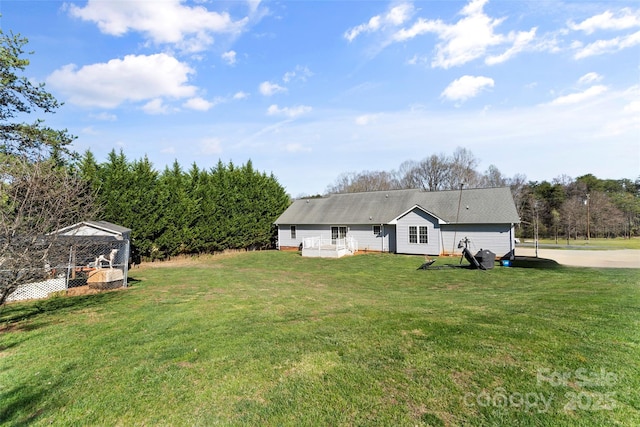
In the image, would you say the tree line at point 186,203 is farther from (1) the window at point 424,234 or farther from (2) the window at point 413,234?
(1) the window at point 424,234

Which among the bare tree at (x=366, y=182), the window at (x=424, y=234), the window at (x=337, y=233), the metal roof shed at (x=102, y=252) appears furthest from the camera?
the bare tree at (x=366, y=182)

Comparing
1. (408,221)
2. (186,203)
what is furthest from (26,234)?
(408,221)

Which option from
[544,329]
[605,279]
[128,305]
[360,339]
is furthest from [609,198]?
[128,305]

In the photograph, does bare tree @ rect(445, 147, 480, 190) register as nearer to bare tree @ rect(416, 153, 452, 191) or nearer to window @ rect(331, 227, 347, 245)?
bare tree @ rect(416, 153, 452, 191)

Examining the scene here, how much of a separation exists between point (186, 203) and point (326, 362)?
63.2 feet

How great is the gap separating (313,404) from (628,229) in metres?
55.0

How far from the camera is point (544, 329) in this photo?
4.92 metres

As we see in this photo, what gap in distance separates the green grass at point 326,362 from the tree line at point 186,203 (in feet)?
35.7

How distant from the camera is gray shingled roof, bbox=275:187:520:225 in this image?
64.4 feet

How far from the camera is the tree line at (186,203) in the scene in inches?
683

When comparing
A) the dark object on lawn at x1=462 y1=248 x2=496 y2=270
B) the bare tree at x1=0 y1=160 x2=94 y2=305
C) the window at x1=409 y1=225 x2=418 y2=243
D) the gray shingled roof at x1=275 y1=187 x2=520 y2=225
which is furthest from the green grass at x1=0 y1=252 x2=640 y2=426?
the window at x1=409 y1=225 x2=418 y2=243

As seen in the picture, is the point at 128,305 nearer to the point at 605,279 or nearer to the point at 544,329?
the point at 544,329

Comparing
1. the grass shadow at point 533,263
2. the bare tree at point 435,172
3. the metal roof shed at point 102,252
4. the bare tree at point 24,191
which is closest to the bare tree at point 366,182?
the bare tree at point 435,172

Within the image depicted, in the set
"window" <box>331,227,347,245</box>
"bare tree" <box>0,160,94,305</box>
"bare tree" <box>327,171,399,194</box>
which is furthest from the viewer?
"bare tree" <box>327,171,399,194</box>
